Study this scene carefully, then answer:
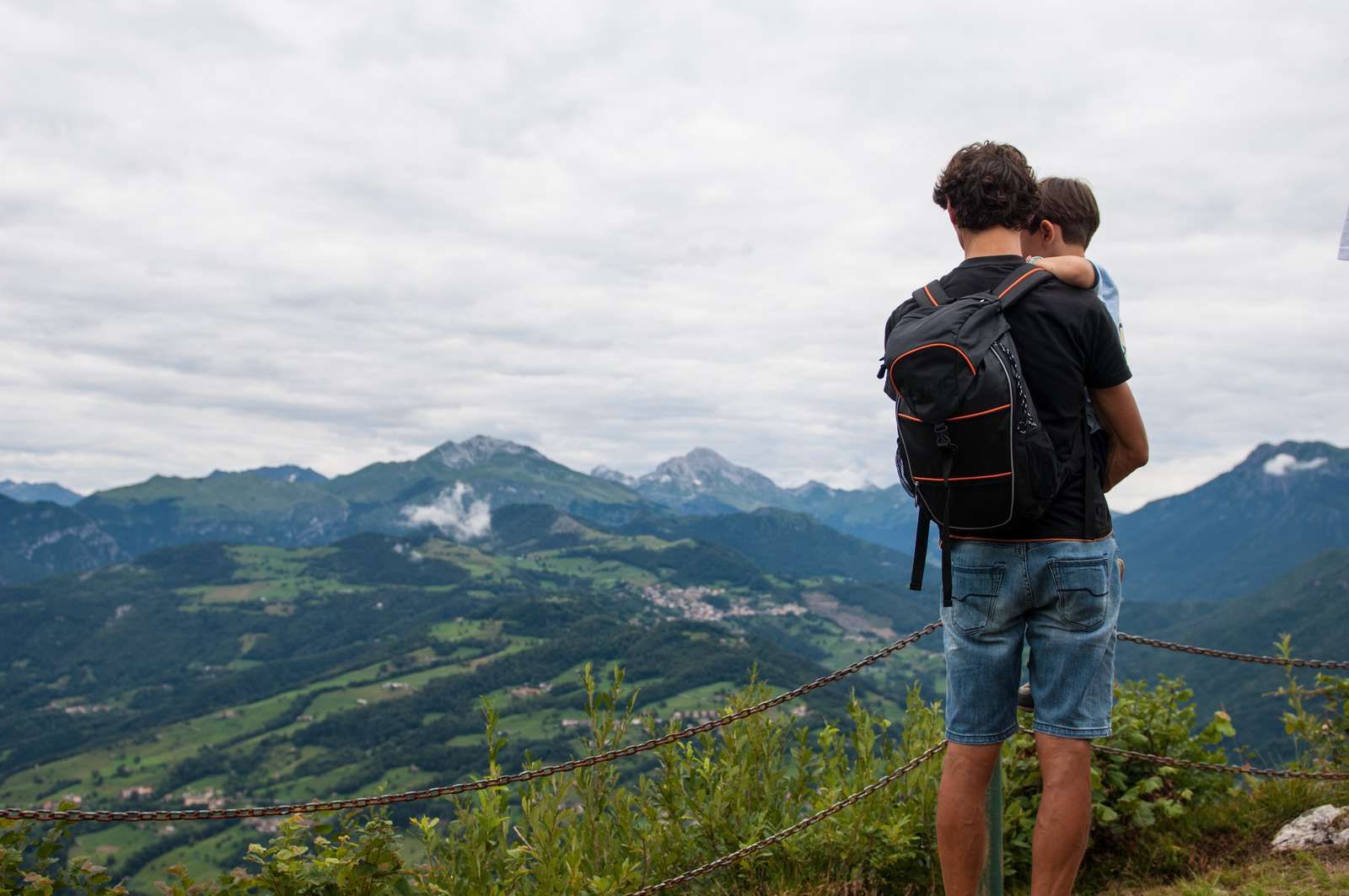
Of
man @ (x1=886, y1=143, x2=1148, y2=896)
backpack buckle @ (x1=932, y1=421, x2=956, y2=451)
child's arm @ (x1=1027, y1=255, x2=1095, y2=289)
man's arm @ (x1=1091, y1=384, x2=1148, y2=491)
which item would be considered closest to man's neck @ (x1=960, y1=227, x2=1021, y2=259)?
man @ (x1=886, y1=143, x2=1148, y2=896)

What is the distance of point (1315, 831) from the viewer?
199 inches

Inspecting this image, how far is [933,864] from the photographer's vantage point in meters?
4.75

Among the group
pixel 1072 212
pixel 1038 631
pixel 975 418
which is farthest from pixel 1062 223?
pixel 1038 631

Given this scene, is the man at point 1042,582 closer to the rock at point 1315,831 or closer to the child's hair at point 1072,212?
the child's hair at point 1072,212

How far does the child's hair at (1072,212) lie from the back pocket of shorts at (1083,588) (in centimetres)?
130

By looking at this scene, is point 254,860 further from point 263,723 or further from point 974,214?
point 263,723

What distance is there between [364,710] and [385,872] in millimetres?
199118

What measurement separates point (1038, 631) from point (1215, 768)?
309 cm

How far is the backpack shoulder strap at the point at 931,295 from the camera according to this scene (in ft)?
10.7

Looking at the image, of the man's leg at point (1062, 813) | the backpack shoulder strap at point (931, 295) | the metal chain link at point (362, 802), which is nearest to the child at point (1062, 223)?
the backpack shoulder strap at point (931, 295)

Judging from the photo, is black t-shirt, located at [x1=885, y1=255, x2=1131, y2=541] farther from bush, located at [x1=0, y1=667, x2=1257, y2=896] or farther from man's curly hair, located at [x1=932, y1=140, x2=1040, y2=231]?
bush, located at [x1=0, y1=667, x2=1257, y2=896]

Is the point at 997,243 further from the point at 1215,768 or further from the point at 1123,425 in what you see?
the point at 1215,768

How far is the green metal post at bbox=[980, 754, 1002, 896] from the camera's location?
3.96 meters

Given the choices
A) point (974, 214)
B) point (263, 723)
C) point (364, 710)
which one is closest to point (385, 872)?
point (974, 214)
